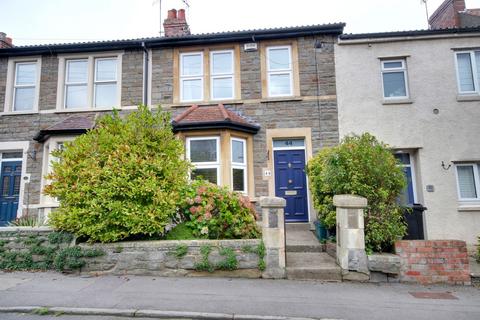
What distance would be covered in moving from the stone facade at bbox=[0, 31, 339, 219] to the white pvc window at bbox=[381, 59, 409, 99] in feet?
5.42

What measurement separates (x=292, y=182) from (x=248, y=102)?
117 inches

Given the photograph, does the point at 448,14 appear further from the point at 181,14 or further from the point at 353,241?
the point at 353,241

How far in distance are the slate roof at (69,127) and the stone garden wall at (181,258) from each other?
478cm

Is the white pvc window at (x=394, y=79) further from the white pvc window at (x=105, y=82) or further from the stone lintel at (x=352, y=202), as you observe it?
the white pvc window at (x=105, y=82)

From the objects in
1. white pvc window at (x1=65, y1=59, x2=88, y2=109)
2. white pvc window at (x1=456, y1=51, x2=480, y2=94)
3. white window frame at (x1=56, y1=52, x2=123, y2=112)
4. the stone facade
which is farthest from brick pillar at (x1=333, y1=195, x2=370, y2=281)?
white pvc window at (x1=65, y1=59, x2=88, y2=109)

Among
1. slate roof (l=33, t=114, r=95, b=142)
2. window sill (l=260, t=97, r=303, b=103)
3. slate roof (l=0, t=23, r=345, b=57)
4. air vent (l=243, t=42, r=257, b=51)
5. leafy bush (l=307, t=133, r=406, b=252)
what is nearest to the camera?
leafy bush (l=307, t=133, r=406, b=252)

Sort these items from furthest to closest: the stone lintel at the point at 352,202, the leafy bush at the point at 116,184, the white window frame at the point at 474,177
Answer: the white window frame at the point at 474,177
the leafy bush at the point at 116,184
the stone lintel at the point at 352,202

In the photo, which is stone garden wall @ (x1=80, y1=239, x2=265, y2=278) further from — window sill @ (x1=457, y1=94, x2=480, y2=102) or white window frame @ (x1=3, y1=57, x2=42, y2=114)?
window sill @ (x1=457, y1=94, x2=480, y2=102)

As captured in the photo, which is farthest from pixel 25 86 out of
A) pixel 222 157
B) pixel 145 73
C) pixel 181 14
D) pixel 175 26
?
pixel 222 157

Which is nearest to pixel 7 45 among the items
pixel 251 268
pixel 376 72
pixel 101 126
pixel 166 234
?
pixel 101 126

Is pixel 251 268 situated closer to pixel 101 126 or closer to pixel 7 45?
pixel 101 126

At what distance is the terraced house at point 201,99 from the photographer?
8.78 meters

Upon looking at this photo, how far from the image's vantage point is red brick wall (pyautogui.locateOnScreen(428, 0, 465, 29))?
10102 mm

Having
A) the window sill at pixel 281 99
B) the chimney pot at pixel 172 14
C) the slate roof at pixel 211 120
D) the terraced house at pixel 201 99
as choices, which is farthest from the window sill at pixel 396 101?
the chimney pot at pixel 172 14
